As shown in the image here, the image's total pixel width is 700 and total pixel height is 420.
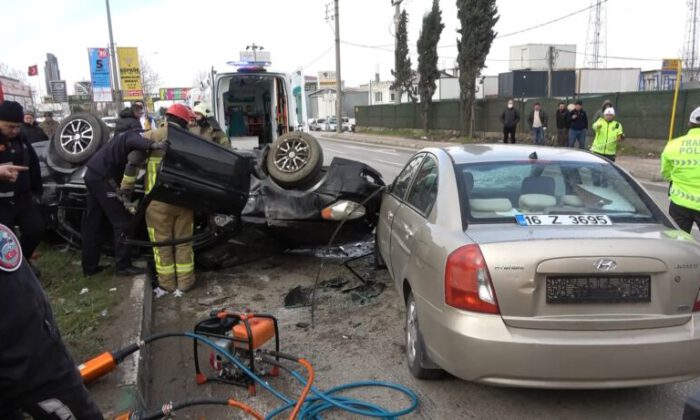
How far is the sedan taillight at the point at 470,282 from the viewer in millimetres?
2768

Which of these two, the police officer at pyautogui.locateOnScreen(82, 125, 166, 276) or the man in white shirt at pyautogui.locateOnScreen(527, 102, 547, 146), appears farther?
the man in white shirt at pyautogui.locateOnScreen(527, 102, 547, 146)

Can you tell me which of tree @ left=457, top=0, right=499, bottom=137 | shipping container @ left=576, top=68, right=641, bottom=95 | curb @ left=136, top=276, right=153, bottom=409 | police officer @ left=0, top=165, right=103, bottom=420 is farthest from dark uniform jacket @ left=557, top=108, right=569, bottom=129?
shipping container @ left=576, top=68, right=641, bottom=95

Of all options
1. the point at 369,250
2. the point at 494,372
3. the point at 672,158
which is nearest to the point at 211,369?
the point at 494,372

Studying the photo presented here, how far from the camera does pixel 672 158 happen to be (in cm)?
488

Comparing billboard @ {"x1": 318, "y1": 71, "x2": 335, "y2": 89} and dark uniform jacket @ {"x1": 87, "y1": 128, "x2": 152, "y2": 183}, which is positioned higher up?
billboard @ {"x1": 318, "y1": 71, "x2": 335, "y2": 89}

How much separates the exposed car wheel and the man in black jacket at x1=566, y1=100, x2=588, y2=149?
1126 centimetres

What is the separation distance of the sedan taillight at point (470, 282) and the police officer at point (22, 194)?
12.6 feet

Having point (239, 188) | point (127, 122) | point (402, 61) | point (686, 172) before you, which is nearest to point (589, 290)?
point (686, 172)

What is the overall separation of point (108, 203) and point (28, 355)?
4109mm

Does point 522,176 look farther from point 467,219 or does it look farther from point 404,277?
point 404,277

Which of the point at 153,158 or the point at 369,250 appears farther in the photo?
the point at 369,250

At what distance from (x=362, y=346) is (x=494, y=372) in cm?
152

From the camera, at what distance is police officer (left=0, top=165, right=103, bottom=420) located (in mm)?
1629

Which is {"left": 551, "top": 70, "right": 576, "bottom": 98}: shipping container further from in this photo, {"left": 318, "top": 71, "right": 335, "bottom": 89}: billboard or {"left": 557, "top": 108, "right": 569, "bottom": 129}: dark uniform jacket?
{"left": 318, "top": 71, "right": 335, "bottom": 89}: billboard
